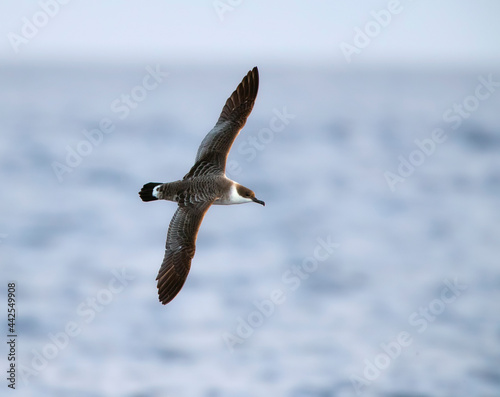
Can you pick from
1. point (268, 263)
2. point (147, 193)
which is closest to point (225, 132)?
point (147, 193)

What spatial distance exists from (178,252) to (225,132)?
2442 millimetres

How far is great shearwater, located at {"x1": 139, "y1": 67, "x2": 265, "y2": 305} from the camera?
14164mm

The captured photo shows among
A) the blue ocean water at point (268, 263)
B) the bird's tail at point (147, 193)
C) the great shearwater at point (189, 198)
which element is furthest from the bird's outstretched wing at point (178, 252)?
the blue ocean water at point (268, 263)

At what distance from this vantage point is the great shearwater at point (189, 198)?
1416 cm

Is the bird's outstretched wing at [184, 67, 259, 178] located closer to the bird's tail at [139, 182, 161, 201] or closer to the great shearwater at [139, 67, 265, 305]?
the great shearwater at [139, 67, 265, 305]

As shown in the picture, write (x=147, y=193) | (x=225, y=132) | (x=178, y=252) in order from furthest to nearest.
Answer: (x=225, y=132) → (x=178, y=252) → (x=147, y=193)

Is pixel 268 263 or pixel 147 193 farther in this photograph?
pixel 268 263

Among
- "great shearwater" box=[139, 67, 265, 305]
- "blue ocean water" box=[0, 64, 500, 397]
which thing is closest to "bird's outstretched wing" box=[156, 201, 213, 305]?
"great shearwater" box=[139, 67, 265, 305]

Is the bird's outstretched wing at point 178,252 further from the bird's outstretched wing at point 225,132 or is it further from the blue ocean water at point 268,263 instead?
the blue ocean water at point 268,263

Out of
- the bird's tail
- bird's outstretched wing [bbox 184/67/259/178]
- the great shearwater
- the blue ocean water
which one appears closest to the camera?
the bird's tail

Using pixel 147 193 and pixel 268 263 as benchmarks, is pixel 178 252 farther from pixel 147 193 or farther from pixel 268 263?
pixel 268 263

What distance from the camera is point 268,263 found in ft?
145

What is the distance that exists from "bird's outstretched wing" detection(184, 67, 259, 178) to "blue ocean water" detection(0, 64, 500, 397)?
1751cm

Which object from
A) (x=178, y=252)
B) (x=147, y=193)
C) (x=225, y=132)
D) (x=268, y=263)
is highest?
(x=268, y=263)
